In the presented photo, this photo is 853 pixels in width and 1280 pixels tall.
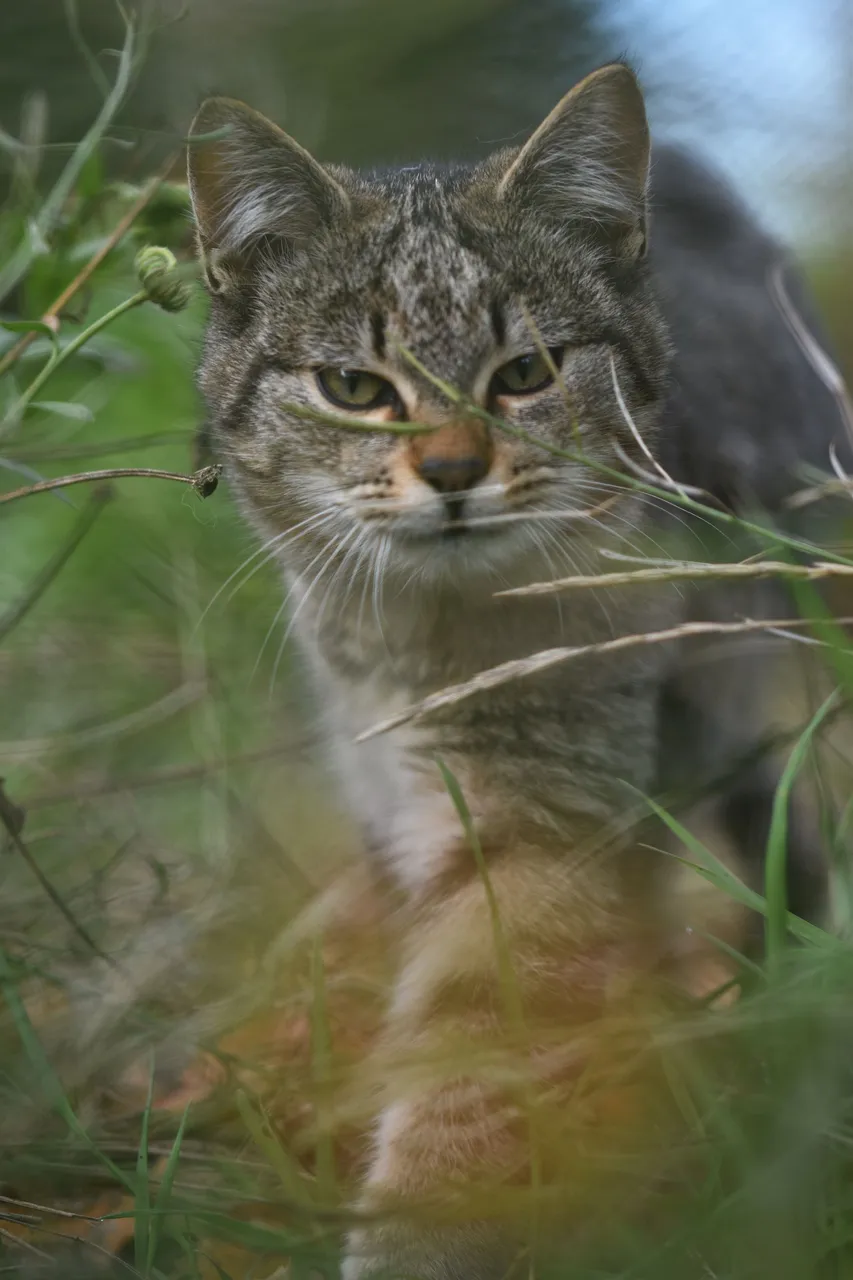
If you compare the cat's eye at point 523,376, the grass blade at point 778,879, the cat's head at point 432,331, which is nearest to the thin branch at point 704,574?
the grass blade at point 778,879

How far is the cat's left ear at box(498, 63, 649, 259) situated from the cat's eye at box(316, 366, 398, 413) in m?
0.30

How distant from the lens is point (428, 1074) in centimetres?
75

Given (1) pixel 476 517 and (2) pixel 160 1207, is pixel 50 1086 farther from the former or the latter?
(1) pixel 476 517

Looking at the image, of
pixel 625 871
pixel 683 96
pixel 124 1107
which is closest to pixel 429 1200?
pixel 124 1107

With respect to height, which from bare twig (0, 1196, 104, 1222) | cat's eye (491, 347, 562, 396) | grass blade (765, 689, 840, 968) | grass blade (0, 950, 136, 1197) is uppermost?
cat's eye (491, 347, 562, 396)

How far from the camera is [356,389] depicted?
52.1 inches

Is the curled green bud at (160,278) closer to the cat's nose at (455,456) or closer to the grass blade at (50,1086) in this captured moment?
the cat's nose at (455,456)

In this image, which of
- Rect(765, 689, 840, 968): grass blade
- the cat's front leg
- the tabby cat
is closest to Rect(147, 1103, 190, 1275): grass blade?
the cat's front leg

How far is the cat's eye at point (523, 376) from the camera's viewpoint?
1285 mm

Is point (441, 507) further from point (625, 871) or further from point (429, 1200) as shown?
point (429, 1200)

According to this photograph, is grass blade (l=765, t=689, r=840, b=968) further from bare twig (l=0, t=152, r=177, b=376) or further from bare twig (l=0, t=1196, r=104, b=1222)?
bare twig (l=0, t=152, r=177, b=376)

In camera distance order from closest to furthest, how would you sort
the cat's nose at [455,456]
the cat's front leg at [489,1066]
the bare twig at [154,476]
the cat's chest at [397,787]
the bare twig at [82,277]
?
1. the cat's front leg at [489,1066]
2. the bare twig at [154,476]
3. the cat's nose at [455,456]
4. the bare twig at [82,277]
5. the cat's chest at [397,787]

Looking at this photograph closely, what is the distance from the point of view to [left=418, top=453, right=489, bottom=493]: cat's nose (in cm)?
117

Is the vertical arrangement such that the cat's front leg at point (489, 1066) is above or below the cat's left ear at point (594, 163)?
below
